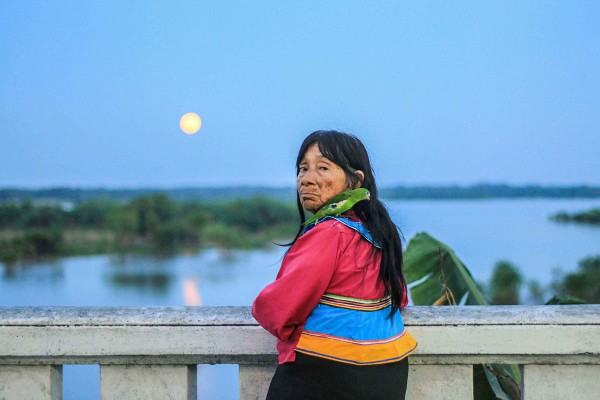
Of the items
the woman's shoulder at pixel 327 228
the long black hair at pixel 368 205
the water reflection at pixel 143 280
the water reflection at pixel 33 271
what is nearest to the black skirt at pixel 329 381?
the long black hair at pixel 368 205

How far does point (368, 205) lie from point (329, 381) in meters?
0.65

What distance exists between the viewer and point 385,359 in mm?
2291

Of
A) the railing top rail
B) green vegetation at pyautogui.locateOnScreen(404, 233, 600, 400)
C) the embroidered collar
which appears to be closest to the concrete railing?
the railing top rail

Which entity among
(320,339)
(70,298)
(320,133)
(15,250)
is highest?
(320,133)

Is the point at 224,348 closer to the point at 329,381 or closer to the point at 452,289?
the point at 329,381

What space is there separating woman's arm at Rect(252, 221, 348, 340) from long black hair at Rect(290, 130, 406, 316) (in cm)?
20

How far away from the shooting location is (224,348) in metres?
2.49

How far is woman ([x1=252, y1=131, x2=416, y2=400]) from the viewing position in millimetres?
2221

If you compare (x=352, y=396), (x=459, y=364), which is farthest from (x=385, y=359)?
(x=459, y=364)

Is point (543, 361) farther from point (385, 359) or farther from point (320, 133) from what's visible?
point (320, 133)

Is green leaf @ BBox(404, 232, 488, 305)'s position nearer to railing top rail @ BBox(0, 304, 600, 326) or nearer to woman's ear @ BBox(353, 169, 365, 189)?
railing top rail @ BBox(0, 304, 600, 326)

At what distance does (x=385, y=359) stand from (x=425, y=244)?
1.90 metres

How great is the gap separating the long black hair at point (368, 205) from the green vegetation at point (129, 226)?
48238 millimetres

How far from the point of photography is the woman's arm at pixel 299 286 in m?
2.20
